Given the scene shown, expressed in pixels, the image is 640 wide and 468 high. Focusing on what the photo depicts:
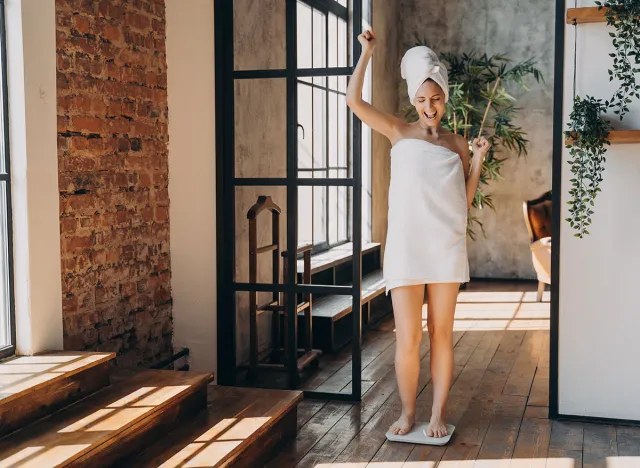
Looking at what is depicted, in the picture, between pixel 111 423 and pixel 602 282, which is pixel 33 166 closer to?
pixel 111 423

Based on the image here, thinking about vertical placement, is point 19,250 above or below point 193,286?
above

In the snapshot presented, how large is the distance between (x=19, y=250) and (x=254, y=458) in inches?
53.5

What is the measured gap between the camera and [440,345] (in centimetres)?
392

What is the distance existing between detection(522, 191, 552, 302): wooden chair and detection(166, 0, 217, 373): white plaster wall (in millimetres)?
3963

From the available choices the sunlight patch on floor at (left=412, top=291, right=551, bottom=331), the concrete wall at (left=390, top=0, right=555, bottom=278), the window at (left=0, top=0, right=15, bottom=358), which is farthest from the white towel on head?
the concrete wall at (left=390, top=0, right=555, bottom=278)

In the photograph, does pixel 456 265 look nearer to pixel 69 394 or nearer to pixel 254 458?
pixel 254 458

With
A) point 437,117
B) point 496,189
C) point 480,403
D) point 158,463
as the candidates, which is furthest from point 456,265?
point 496,189

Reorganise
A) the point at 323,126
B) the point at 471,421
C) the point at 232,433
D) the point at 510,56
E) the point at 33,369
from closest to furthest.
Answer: the point at 33,369 < the point at 232,433 < the point at 471,421 < the point at 323,126 < the point at 510,56

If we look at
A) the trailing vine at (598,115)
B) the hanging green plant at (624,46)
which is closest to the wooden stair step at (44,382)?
the trailing vine at (598,115)

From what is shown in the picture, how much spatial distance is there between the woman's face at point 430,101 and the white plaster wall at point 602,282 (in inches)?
27.3

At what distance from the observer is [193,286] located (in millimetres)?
4719

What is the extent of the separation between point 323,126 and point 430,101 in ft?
9.73

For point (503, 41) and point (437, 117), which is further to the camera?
point (503, 41)

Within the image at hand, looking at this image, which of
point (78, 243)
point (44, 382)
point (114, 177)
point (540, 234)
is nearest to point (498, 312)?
point (540, 234)
